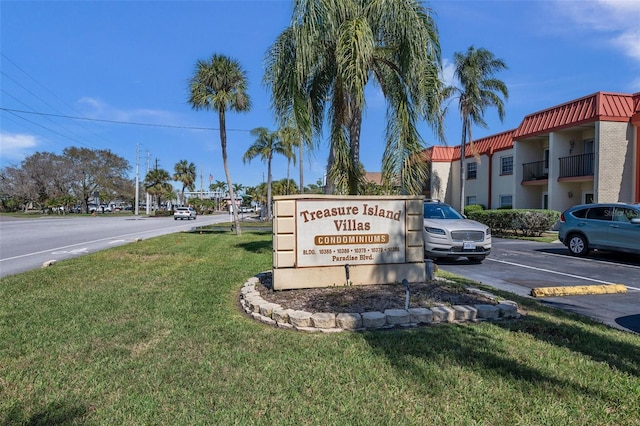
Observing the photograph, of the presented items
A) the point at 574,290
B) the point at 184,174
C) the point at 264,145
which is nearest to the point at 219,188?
the point at 184,174

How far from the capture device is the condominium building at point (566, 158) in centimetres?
1761

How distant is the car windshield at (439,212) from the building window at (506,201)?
15224mm

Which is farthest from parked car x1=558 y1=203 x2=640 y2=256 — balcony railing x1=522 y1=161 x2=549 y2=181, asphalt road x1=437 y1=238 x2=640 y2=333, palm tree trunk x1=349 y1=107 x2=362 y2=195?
balcony railing x1=522 y1=161 x2=549 y2=181

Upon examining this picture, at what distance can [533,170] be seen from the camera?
2295 centimetres

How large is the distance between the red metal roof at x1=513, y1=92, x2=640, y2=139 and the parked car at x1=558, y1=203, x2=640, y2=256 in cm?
835

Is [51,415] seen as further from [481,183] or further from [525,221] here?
[481,183]

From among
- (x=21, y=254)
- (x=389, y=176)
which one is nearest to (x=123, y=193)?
(x=21, y=254)

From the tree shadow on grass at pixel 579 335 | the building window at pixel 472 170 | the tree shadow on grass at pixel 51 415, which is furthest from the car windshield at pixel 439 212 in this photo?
the building window at pixel 472 170

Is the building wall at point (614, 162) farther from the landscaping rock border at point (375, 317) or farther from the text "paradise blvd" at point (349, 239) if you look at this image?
the landscaping rock border at point (375, 317)

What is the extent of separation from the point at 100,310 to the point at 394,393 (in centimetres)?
434

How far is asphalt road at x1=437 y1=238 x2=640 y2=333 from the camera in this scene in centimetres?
573

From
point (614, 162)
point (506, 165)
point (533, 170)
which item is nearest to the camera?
point (614, 162)

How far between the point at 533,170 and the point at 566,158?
9.74 ft

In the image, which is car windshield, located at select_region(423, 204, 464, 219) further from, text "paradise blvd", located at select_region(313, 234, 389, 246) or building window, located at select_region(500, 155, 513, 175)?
building window, located at select_region(500, 155, 513, 175)
